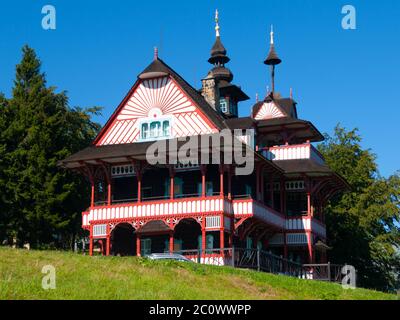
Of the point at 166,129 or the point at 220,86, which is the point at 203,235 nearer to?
the point at 166,129

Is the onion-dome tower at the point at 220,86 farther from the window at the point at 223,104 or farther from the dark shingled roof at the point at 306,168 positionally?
the dark shingled roof at the point at 306,168

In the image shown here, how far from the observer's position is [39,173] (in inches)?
1860

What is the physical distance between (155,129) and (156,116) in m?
0.76

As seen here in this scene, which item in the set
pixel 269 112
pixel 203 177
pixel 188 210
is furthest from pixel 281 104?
pixel 188 210

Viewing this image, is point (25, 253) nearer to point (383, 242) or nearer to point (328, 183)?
point (328, 183)

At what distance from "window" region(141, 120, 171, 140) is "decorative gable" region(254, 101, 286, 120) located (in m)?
9.48

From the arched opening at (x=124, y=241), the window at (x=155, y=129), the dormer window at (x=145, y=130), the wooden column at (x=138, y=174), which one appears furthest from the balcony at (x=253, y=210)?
the arched opening at (x=124, y=241)

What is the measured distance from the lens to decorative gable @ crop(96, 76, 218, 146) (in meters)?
42.9

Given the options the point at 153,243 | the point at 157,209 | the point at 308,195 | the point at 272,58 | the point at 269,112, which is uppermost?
the point at 272,58

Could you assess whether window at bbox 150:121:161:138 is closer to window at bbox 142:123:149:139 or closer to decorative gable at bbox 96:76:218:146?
decorative gable at bbox 96:76:218:146

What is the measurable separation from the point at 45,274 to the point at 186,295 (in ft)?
14.6

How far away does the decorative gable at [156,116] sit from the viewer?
42.9 m

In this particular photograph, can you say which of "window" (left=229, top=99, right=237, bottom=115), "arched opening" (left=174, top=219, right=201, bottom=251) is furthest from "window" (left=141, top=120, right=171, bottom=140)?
"window" (left=229, top=99, right=237, bottom=115)
